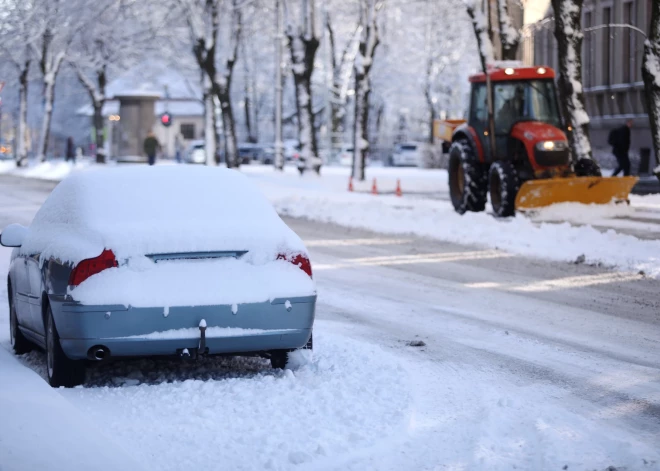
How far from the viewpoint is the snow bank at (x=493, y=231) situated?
1670 cm

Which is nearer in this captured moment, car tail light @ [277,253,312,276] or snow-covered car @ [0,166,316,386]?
snow-covered car @ [0,166,316,386]

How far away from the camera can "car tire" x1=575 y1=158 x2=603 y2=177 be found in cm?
2407

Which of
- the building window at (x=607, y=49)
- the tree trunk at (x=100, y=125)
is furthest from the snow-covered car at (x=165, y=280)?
the tree trunk at (x=100, y=125)

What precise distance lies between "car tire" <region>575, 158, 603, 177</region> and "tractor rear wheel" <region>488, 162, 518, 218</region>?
177 centimetres

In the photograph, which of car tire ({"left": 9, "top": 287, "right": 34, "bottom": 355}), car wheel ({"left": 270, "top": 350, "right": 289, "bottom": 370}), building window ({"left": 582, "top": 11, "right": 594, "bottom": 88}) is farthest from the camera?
building window ({"left": 582, "top": 11, "right": 594, "bottom": 88})

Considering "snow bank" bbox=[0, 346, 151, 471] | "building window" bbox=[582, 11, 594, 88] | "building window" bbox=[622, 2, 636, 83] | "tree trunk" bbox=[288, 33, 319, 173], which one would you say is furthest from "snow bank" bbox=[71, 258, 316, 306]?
"building window" bbox=[582, 11, 594, 88]

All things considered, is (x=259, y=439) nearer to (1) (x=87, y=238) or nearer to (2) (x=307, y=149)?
(1) (x=87, y=238)

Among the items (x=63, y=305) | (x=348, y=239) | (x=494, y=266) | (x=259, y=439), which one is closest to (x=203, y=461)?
(x=259, y=439)

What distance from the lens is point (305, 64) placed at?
141 feet

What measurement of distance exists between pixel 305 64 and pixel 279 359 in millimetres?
34934

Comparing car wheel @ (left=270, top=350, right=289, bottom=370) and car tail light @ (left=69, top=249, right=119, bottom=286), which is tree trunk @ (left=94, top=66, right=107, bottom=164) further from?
car tail light @ (left=69, top=249, right=119, bottom=286)

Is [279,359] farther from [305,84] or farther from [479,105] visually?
[305,84]

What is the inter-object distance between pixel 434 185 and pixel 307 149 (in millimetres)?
4896

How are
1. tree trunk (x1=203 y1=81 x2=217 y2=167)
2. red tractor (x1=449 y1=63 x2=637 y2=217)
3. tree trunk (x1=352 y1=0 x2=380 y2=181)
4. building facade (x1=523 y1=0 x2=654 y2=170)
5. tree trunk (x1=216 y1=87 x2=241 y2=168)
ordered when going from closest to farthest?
red tractor (x1=449 y1=63 x2=637 y2=217), tree trunk (x1=352 y1=0 x2=380 y2=181), building facade (x1=523 y1=0 x2=654 y2=170), tree trunk (x1=203 y1=81 x2=217 y2=167), tree trunk (x1=216 y1=87 x2=241 y2=168)
